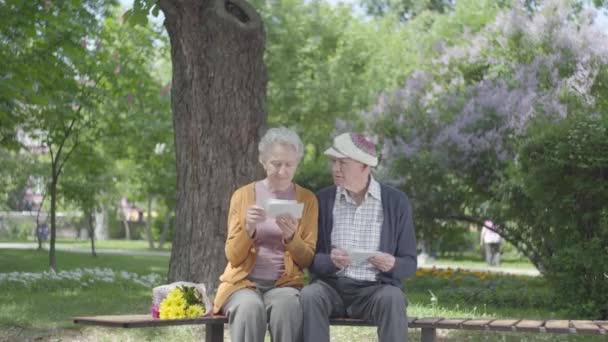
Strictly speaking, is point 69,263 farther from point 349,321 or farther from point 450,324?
point 450,324

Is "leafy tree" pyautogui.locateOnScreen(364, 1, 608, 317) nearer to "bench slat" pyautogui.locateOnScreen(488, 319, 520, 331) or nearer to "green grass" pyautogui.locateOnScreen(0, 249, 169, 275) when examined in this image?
"bench slat" pyautogui.locateOnScreen(488, 319, 520, 331)

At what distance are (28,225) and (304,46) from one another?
1931 centimetres

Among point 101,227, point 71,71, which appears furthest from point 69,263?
point 101,227

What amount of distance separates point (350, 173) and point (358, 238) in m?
0.40

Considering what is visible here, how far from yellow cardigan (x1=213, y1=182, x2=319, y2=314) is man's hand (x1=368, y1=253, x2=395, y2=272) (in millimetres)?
376

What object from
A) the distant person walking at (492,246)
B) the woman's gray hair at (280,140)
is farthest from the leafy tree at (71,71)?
the distant person walking at (492,246)

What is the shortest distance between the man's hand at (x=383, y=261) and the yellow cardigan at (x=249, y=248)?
1.23 feet

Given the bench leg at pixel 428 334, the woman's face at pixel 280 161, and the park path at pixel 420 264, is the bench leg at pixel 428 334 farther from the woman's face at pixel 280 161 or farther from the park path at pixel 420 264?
the park path at pixel 420 264

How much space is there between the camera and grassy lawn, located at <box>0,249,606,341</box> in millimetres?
7328

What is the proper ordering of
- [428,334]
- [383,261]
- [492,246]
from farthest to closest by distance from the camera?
[492,246] < [428,334] < [383,261]

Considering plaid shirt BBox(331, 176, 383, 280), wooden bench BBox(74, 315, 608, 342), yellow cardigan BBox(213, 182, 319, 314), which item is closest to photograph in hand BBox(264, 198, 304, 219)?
yellow cardigan BBox(213, 182, 319, 314)

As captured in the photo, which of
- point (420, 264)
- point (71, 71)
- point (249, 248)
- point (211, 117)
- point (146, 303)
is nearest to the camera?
point (249, 248)

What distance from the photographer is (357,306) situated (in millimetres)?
5176

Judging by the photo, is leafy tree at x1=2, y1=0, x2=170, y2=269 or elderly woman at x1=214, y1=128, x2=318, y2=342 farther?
leafy tree at x1=2, y1=0, x2=170, y2=269
